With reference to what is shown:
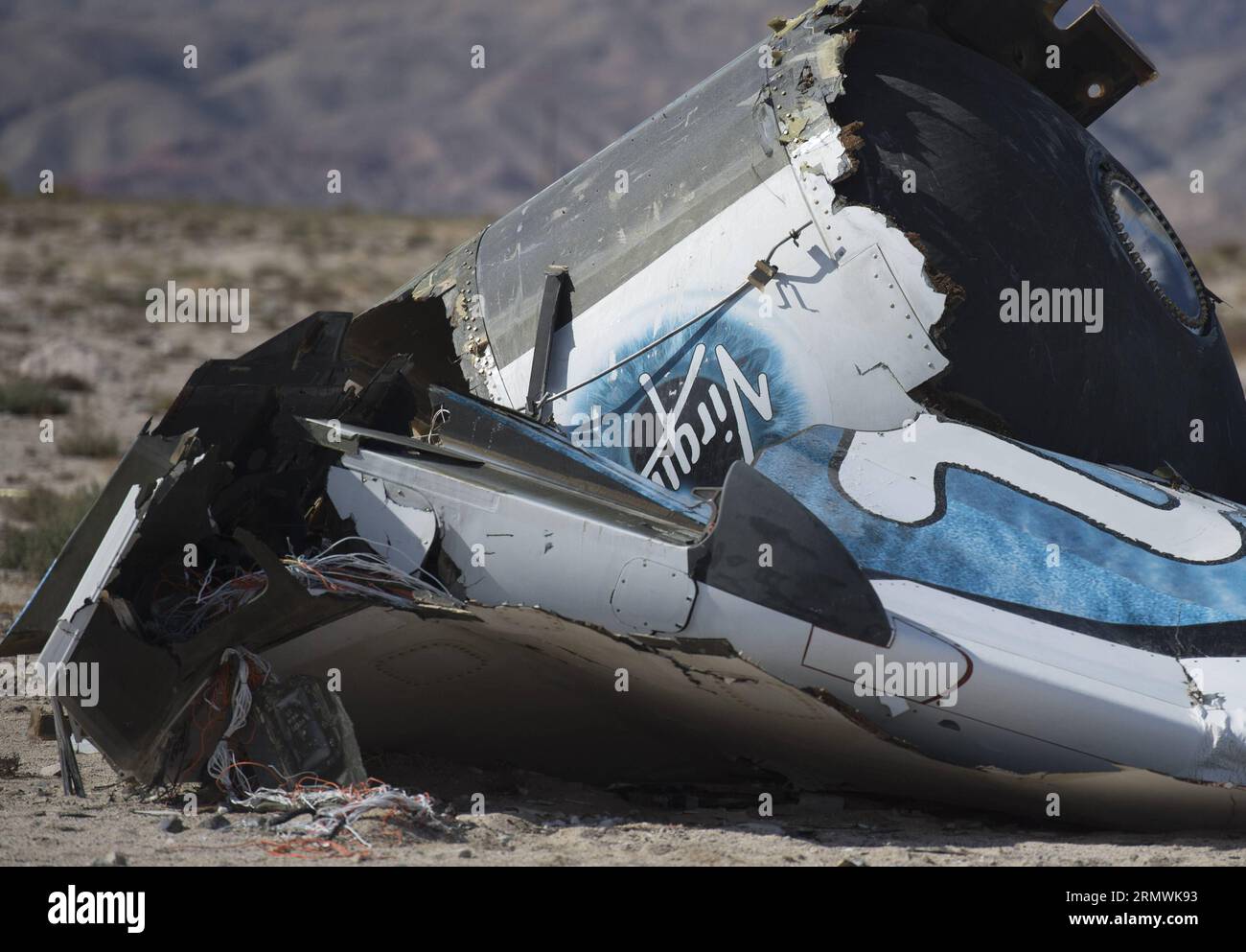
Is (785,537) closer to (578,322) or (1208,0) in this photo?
(578,322)

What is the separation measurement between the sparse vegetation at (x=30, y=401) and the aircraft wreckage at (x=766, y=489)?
29.4ft

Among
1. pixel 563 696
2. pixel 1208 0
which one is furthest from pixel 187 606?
pixel 1208 0

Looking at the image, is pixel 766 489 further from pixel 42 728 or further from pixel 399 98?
pixel 399 98

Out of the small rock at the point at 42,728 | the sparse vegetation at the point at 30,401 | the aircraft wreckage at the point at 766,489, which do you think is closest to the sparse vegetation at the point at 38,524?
the small rock at the point at 42,728

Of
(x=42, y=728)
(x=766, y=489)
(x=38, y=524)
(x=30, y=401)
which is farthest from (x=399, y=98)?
(x=766, y=489)

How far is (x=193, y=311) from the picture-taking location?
23.8 meters

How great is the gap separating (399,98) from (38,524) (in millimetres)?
107791

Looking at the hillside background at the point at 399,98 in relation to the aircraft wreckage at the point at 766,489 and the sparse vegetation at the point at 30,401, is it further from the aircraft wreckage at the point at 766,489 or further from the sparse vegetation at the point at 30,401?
the aircraft wreckage at the point at 766,489

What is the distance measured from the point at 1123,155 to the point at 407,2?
64736 mm

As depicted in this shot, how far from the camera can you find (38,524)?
10.3 metres

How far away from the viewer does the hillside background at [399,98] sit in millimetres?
101188

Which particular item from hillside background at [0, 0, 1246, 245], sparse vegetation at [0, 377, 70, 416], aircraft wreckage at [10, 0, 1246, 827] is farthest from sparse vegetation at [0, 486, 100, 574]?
hillside background at [0, 0, 1246, 245]
